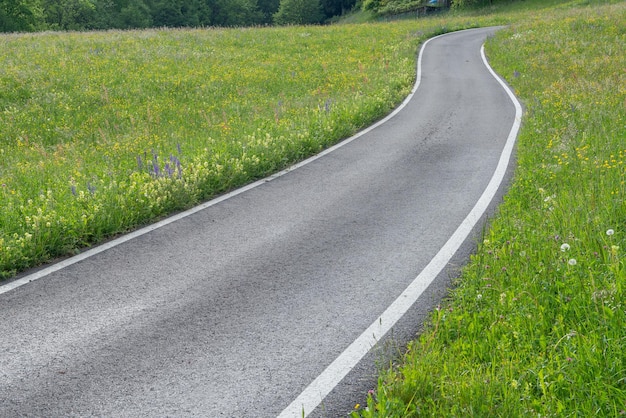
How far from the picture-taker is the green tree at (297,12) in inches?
3846

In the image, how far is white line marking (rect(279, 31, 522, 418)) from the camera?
3.96 m

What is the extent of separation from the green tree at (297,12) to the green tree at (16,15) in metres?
44.4

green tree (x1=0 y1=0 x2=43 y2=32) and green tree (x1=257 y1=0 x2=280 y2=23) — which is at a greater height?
green tree (x1=0 y1=0 x2=43 y2=32)

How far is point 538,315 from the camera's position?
459 cm

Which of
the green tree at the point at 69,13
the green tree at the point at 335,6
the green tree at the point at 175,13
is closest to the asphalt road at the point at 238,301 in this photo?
the green tree at the point at 69,13

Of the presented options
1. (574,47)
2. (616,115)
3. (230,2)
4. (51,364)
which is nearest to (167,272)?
(51,364)


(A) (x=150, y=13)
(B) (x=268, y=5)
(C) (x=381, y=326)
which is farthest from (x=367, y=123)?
(B) (x=268, y=5)

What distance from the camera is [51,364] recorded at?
438 centimetres

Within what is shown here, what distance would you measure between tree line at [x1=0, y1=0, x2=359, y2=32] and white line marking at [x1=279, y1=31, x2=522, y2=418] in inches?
2287

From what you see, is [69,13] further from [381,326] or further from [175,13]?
[381,326]

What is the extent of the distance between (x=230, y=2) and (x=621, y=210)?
106 m

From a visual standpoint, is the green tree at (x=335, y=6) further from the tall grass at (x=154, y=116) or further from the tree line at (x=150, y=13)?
the tall grass at (x=154, y=116)

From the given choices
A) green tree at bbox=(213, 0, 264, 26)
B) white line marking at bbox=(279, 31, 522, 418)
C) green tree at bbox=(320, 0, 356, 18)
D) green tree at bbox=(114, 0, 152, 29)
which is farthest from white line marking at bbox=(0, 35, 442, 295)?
green tree at bbox=(320, 0, 356, 18)

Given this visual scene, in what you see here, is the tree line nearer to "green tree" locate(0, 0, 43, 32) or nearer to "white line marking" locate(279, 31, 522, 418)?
"green tree" locate(0, 0, 43, 32)
